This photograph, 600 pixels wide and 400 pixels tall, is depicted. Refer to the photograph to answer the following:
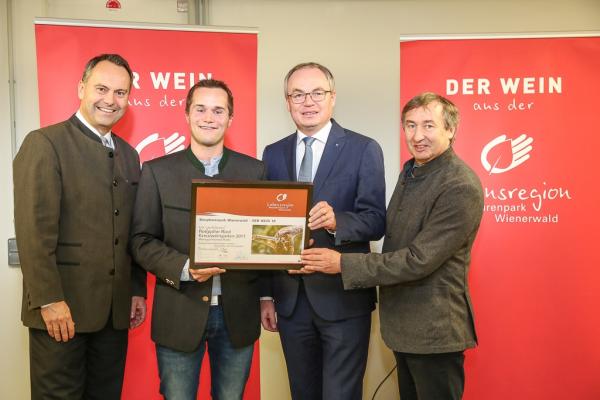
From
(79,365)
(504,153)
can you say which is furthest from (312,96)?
(79,365)

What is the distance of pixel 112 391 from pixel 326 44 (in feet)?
8.52

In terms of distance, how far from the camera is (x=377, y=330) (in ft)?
12.4

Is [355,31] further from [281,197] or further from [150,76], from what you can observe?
[281,197]

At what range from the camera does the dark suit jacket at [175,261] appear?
6.78ft

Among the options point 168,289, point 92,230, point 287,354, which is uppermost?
point 92,230

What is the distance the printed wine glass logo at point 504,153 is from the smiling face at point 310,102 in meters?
1.22

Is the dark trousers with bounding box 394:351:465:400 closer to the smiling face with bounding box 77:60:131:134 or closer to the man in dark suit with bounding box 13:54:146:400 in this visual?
the man in dark suit with bounding box 13:54:146:400

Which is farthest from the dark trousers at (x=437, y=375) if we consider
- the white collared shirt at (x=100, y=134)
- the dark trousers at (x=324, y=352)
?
the white collared shirt at (x=100, y=134)

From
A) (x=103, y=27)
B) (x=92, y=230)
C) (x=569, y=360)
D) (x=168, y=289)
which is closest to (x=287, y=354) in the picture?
(x=168, y=289)

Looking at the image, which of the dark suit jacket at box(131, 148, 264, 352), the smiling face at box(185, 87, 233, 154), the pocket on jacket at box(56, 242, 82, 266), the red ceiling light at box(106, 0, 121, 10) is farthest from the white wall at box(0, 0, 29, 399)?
the smiling face at box(185, 87, 233, 154)

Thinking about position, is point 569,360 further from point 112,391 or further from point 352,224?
point 112,391

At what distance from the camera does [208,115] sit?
215 cm

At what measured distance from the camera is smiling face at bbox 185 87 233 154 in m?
2.14

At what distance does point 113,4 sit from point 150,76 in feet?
3.02
